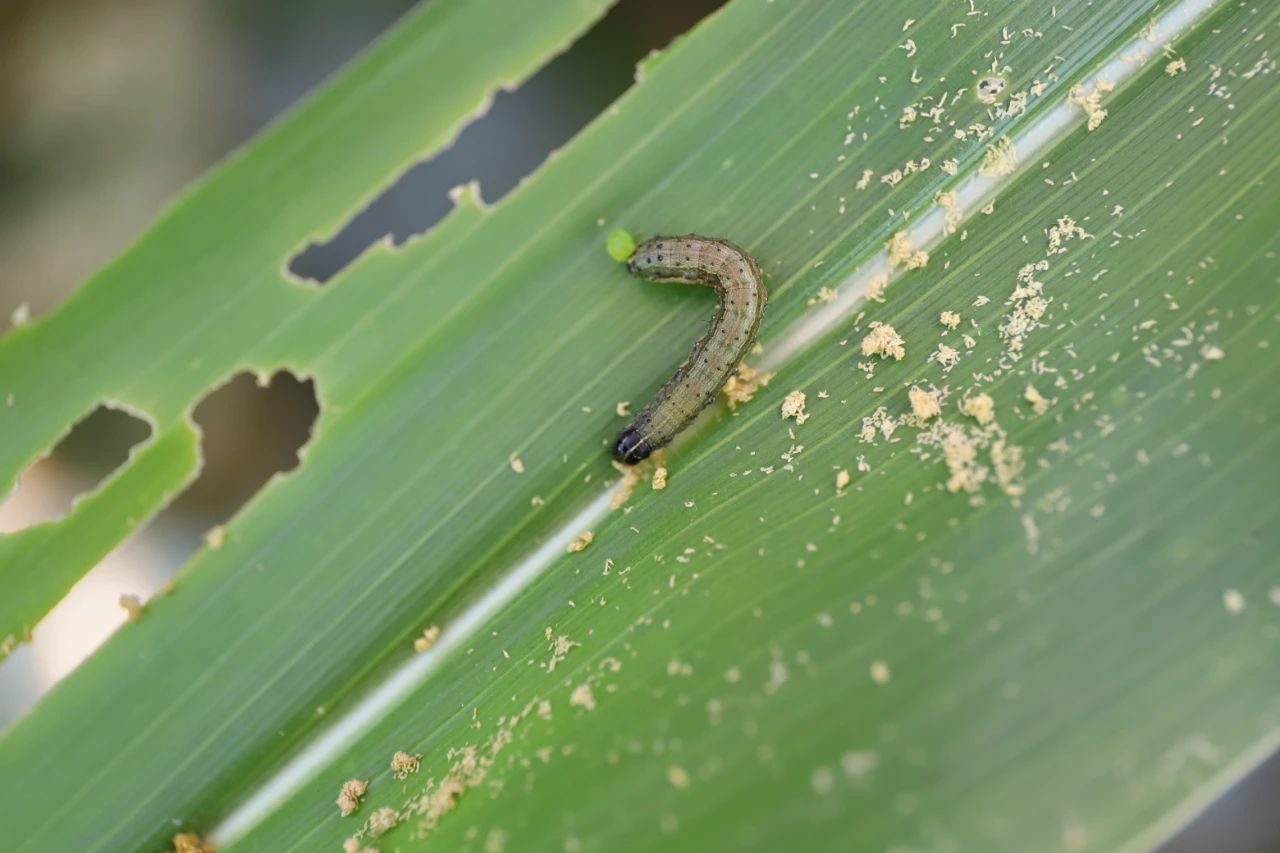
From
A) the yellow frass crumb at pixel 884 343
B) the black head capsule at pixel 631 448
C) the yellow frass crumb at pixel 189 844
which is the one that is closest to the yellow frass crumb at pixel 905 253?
the yellow frass crumb at pixel 884 343

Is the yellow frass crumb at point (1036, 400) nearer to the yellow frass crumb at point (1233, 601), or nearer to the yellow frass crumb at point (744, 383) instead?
the yellow frass crumb at point (1233, 601)

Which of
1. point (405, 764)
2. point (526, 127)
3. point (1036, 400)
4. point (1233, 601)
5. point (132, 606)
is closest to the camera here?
point (1233, 601)

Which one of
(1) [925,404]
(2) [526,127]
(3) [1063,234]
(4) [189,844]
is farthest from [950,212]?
(4) [189,844]

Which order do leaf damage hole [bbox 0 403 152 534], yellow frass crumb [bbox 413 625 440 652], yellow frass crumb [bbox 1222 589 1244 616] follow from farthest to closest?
leaf damage hole [bbox 0 403 152 534]
yellow frass crumb [bbox 413 625 440 652]
yellow frass crumb [bbox 1222 589 1244 616]

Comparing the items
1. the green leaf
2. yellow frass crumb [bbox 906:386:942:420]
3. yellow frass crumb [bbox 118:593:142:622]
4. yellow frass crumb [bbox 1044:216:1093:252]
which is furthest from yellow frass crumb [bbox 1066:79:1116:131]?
yellow frass crumb [bbox 118:593:142:622]

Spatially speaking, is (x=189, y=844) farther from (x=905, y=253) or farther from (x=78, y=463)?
(x=905, y=253)

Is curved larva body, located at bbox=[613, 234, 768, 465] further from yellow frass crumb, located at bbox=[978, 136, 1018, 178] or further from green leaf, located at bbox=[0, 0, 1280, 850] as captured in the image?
yellow frass crumb, located at bbox=[978, 136, 1018, 178]

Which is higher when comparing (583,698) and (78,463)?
(78,463)
